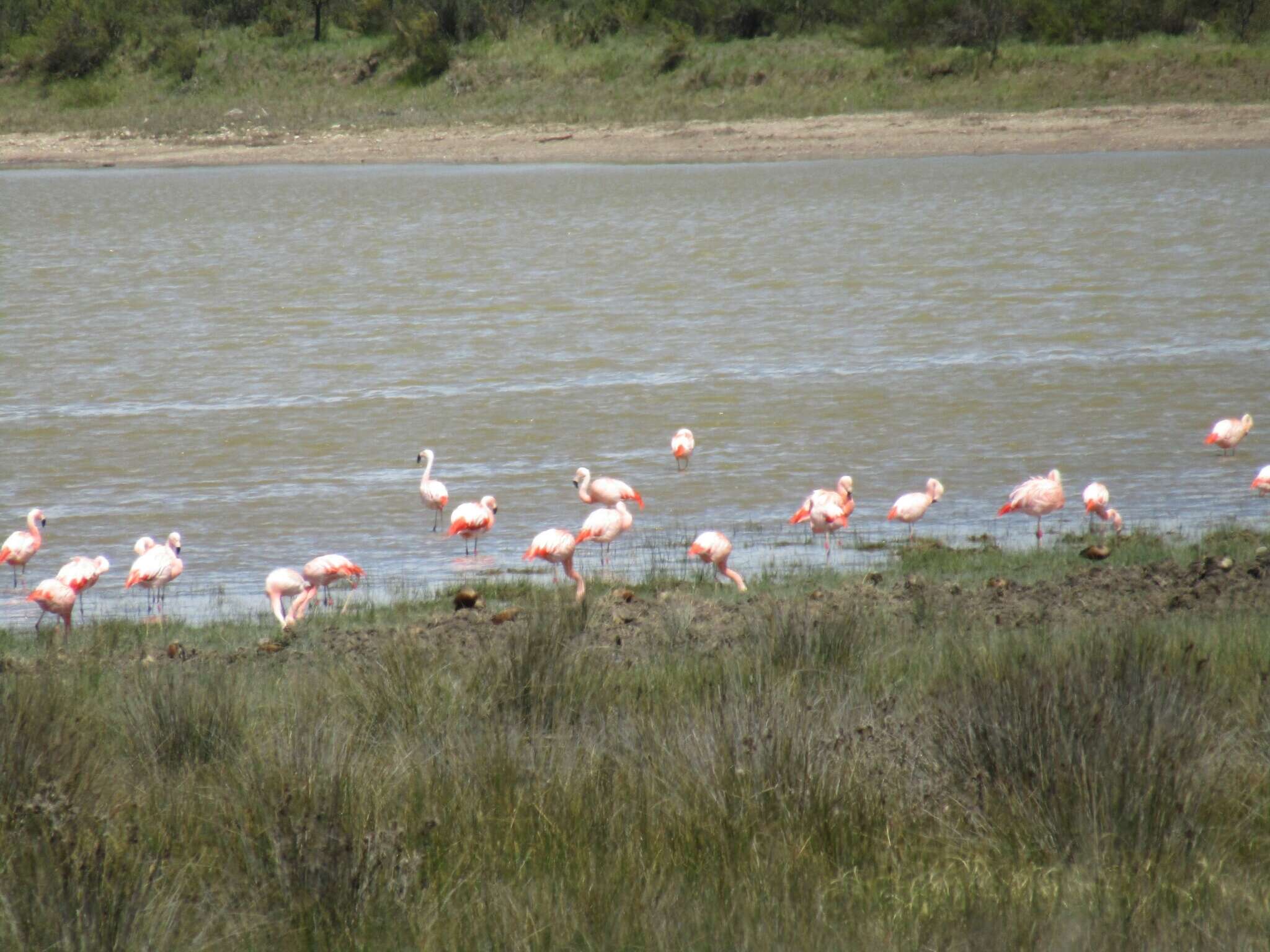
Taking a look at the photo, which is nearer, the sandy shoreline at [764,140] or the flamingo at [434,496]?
the flamingo at [434,496]

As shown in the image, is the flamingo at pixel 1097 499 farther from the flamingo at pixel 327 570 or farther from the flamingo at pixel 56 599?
the flamingo at pixel 56 599

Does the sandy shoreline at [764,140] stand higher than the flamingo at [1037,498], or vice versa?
the flamingo at [1037,498]

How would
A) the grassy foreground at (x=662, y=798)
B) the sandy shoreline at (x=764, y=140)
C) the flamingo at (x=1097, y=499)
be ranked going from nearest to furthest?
the grassy foreground at (x=662, y=798) → the flamingo at (x=1097, y=499) → the sandy shoreline at (x=764, y=140)

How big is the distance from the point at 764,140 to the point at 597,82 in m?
9.98

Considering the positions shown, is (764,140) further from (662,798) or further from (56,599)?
(662,798)

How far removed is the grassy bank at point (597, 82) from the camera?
4156cm

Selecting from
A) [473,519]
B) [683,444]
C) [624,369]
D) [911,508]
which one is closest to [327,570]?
[473,519]

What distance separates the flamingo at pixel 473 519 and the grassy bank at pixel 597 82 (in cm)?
3392

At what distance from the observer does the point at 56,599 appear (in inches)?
304

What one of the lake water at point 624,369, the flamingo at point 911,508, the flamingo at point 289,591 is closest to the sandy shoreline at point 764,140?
the lake water at point 624,369

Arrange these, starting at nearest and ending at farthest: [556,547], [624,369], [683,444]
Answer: [556,547], [683,444], [624,369]

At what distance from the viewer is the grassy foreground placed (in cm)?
344

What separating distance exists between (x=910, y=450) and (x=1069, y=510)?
1862 millimetres

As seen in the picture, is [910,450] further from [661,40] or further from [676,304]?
[661,40]
